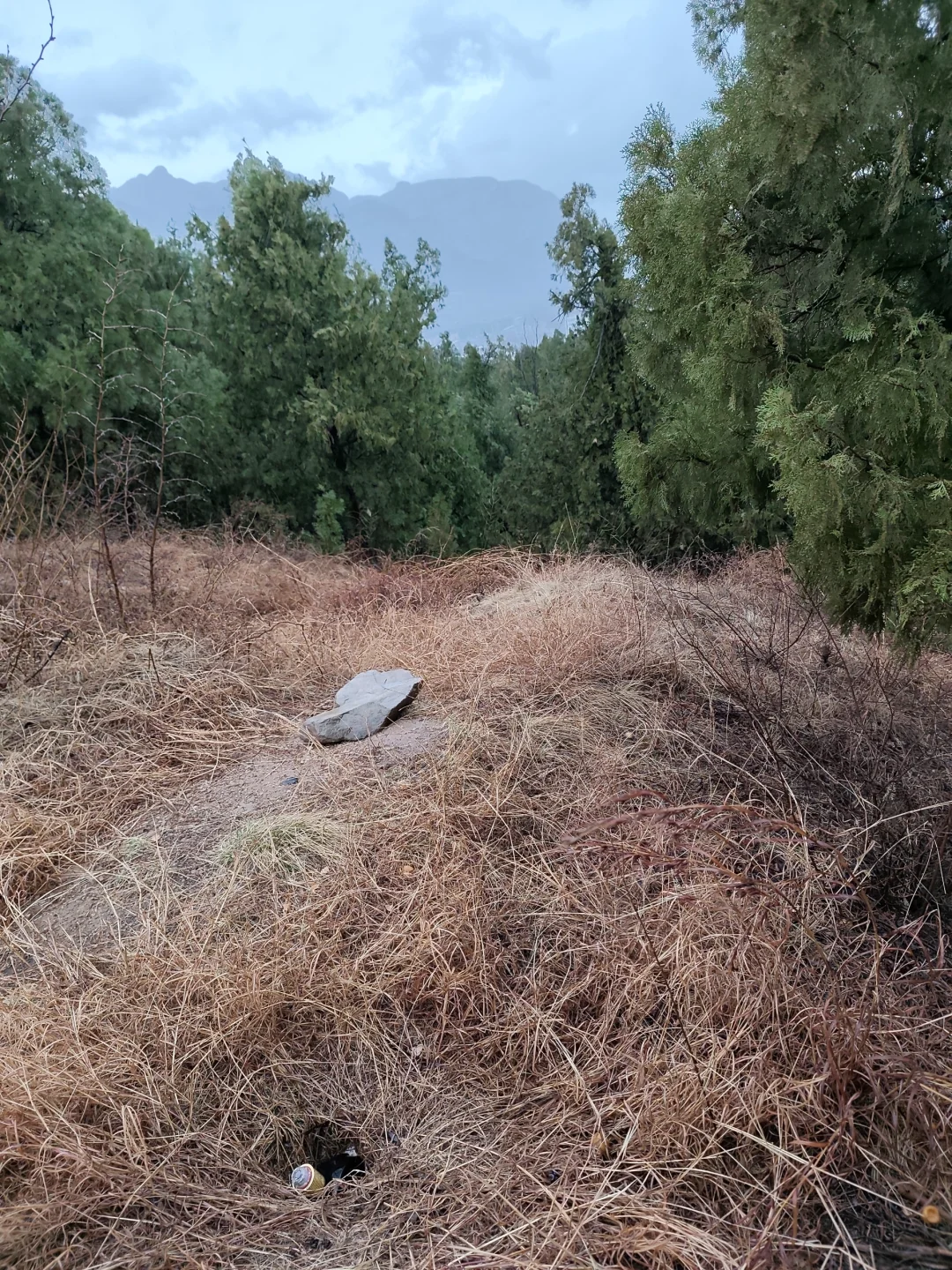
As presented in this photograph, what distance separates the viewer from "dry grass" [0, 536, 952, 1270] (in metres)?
1.50

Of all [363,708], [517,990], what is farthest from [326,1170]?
[363,708]

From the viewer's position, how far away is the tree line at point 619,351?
6.32ft

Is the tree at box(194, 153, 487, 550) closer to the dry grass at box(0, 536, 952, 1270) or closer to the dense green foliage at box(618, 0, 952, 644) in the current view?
the dry grass at box(0, 536, 952, 1270)

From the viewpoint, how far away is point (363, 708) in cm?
331

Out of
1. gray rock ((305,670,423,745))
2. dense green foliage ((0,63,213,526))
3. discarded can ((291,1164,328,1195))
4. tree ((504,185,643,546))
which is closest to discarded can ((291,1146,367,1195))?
discarded can ((291,1164,328,1195))

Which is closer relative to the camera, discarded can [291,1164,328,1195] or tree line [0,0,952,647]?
discarded can [291,1164,328,1195]

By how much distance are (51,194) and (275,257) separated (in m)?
2.05

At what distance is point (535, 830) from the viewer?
8.60 feet

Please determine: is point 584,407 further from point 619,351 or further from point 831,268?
point 831,268

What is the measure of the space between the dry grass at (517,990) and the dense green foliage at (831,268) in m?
0.82

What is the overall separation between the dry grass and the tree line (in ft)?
2.65

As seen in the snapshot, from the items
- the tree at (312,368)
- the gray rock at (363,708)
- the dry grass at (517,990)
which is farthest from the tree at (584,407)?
the dry grass at (517,990)

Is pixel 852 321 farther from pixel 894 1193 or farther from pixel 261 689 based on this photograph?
pixel 261 689

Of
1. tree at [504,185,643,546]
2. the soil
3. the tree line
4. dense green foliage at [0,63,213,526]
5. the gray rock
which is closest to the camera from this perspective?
the tree line
